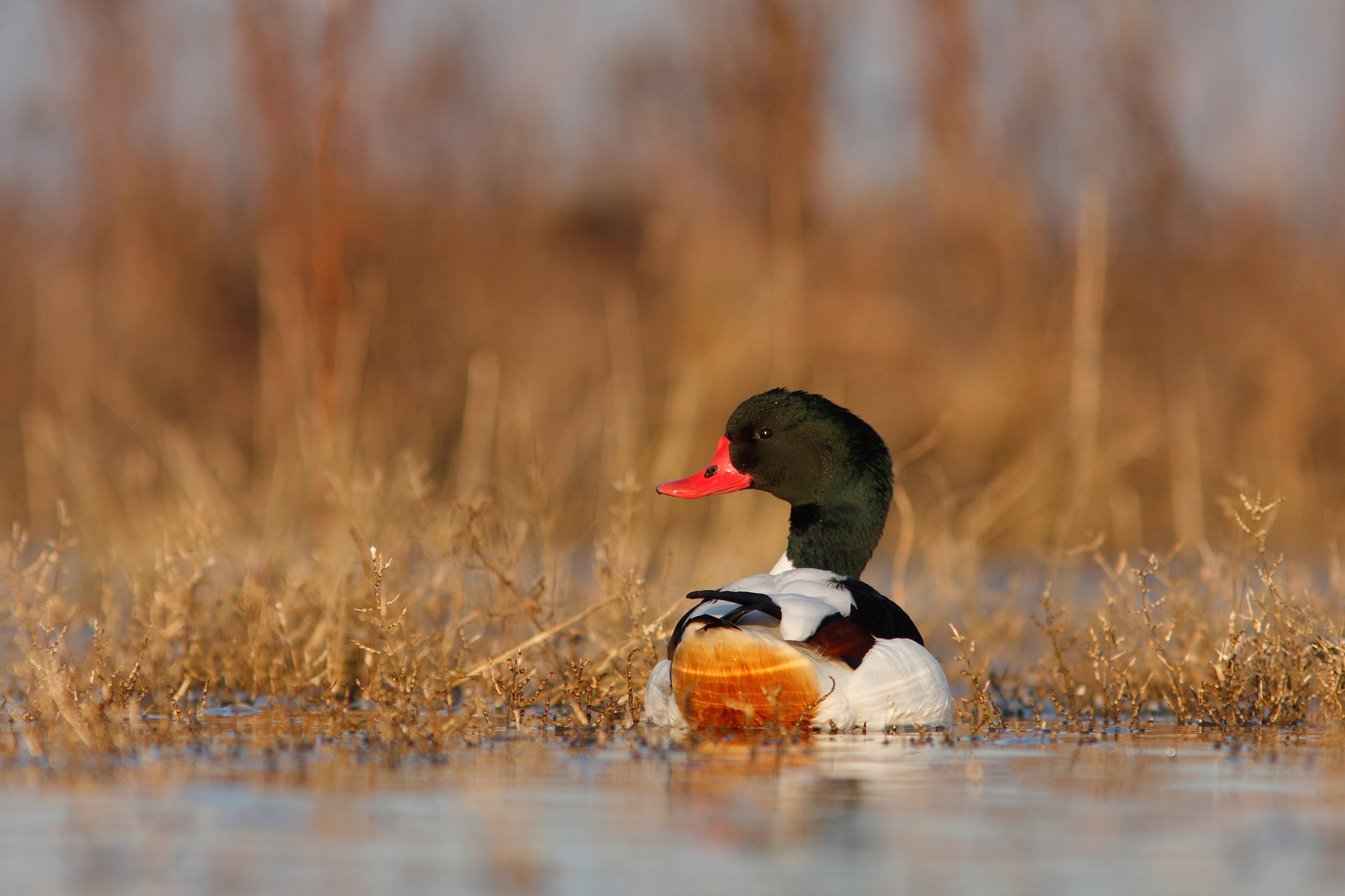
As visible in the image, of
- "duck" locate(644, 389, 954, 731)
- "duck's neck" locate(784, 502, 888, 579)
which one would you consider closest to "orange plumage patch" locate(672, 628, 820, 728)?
"duck" locate(644, 389, 954, 731)

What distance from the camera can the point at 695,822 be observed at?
3.79m

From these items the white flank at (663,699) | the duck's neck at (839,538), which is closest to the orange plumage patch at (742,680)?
the white flank at (663,699)

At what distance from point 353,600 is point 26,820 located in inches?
107

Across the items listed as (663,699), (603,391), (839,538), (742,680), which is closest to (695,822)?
(742,680)

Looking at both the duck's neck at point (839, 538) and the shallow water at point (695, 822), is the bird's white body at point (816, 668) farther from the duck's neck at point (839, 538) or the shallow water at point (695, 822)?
the duck's neck at point (839, 538)

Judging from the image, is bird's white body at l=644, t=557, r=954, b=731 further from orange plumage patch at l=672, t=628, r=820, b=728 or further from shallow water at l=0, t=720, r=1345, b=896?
shallow water at l=0, t=720, r=1345, b=896

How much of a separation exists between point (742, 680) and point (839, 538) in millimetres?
1583

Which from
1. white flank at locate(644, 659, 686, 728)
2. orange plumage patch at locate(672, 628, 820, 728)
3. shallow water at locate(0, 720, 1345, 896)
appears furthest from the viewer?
white flank at locate(644, 659, 686, 728)

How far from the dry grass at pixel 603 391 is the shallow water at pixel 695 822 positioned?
20.2 inches

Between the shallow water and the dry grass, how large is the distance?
0.51 meters

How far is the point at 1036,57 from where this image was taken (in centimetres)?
1402

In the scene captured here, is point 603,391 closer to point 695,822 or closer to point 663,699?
point 663,699

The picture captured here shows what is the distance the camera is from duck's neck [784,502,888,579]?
21.7ft

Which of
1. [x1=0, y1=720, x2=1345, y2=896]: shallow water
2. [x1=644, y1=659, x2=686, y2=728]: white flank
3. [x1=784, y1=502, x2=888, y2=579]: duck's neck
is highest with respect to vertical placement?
[x1=784, y1=502, x2=888, y2=579]: duck's neck
